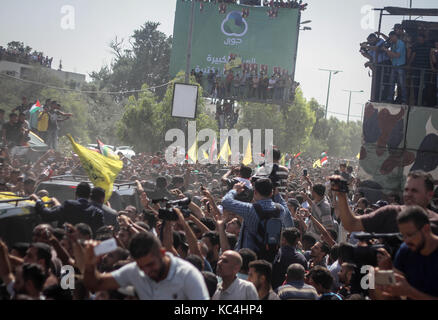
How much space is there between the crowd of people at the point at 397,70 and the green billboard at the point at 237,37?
23522mm

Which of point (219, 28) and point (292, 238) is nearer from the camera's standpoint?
point (292, 238)

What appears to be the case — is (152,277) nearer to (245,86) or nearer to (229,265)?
(229,265)

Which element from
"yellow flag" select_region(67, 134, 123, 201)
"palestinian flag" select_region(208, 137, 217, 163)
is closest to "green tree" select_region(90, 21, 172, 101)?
"palestinian flag" select_region(208, 137, 217, 163)

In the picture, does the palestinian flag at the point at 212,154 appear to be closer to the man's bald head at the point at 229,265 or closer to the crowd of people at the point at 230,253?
the crowd of people at the point at 230,253

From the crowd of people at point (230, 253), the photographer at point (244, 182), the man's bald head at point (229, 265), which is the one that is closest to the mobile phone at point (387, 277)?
the crowd of people at point (230, 253)

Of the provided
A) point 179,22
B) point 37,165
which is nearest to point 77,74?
point 179,22

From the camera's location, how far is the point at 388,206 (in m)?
4.82

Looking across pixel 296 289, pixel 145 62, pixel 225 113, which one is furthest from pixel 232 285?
pixel 145 62

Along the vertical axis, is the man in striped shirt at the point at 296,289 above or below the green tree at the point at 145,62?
below

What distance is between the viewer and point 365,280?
4898 millimetres

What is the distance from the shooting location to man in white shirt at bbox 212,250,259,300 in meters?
4.45

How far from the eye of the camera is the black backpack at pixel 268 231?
19.6 ft
